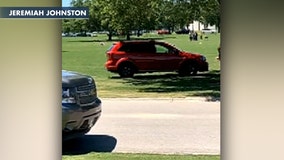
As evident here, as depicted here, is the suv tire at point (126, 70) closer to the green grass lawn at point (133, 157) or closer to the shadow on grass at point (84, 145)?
the shadow on grass at point (84, 145)

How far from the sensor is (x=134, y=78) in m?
4.04

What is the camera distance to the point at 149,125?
12.9 ft

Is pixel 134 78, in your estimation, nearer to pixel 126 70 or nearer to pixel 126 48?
pixel 126 70

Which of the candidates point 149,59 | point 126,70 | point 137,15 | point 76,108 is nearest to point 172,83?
point 149,59

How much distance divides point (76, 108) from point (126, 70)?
22.1 inches

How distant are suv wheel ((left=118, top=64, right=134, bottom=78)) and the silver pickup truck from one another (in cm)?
30

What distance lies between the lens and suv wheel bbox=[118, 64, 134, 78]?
4028mm

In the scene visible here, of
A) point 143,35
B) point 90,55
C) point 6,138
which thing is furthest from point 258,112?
point 6,138

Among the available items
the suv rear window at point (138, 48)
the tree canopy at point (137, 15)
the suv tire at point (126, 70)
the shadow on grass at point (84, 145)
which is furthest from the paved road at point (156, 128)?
the tree canopy at point (137, 15)

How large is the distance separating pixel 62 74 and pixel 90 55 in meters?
0.30

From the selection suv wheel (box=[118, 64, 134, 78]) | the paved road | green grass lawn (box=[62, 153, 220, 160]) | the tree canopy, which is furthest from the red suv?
green grass lawn (box=[62, 153, 220, 160])

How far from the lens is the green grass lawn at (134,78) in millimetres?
3922

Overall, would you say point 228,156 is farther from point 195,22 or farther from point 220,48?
point 195,22

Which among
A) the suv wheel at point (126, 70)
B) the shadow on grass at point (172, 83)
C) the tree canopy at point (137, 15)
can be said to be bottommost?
the shadow on grass at point (172, 83)
